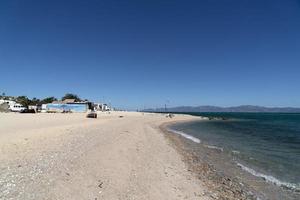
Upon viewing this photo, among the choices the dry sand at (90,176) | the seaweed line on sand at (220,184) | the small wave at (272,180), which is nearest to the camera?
the dry sand at (90,176)

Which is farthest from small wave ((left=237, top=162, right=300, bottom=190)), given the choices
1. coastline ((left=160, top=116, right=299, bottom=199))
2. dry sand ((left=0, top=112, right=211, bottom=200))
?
dry sand ((left=0, top=112, right=211, bottom=200))

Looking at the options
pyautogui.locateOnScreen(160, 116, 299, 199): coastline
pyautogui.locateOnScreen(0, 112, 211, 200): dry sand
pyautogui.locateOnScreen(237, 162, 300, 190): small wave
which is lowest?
pyautogui.locateOnScreen(237, 162, 300, 190): small wave

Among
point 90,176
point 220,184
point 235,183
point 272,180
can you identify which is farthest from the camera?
point 272,180

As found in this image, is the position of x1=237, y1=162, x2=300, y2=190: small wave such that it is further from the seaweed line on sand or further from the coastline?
the seaweed line on sand

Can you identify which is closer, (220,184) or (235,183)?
(220,184)

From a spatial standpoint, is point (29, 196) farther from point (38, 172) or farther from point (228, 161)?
point (228, 161)

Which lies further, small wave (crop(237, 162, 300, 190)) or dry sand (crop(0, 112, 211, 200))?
small wave (crop(237, 162, 300, 190))

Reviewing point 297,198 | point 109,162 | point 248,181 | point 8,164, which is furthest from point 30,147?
point 297,198

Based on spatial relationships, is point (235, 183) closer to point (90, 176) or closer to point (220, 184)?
point (220, 184)

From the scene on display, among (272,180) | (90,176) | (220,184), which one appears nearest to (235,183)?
(220,184)

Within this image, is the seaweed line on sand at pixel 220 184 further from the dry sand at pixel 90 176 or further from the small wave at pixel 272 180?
the small wave at pixel 272 180

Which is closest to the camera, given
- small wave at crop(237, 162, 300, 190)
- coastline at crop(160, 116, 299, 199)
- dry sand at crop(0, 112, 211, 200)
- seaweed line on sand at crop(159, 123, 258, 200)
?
dry sand at crop(0, 112, 211, 200)

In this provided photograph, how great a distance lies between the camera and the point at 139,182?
847 centimetres

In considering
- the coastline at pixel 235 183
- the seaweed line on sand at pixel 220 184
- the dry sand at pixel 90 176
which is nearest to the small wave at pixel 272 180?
the coastline at pixel 235 183
